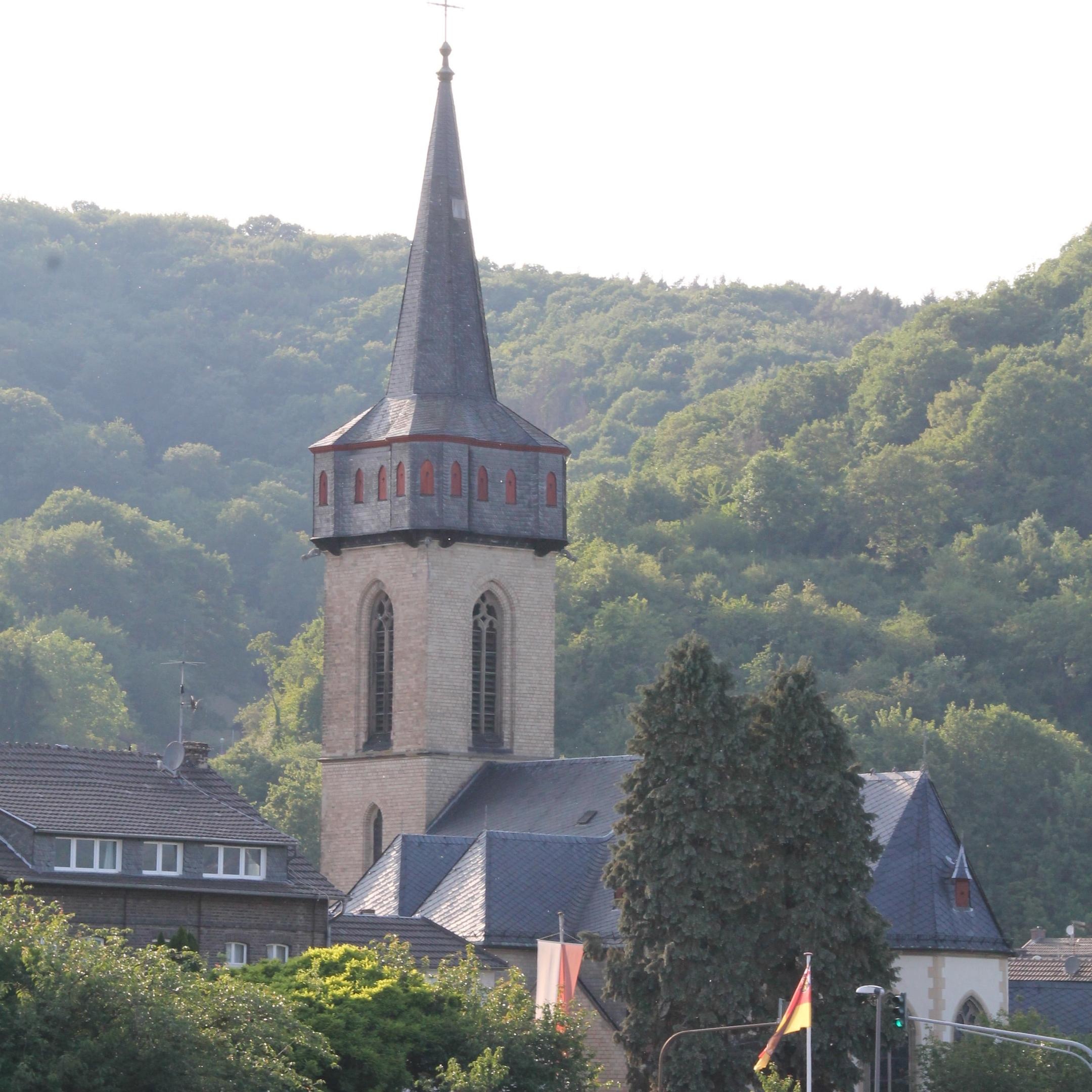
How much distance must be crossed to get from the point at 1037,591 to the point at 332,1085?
79189 mm

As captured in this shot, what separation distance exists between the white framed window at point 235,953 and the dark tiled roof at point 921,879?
12.2 meters

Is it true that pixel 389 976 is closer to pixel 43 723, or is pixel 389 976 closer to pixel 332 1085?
pixel 332 1085

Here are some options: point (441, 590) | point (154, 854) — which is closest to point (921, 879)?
point (154, 854)

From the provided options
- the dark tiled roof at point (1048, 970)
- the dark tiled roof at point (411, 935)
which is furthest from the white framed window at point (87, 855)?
the dark tiled roof at point (1048, 970)

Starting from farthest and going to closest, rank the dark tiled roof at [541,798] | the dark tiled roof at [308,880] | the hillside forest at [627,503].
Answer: the hillside forest at [627,503] < the dark tiled roof at [541,798] < the dark tiled roof at [308,880]

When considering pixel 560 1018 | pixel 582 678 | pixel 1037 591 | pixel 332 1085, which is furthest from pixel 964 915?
pixel 1037 591

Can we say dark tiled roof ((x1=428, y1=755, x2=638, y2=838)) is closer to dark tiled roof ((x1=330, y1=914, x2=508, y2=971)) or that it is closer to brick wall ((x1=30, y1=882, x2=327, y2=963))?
dark tiled roof ((x1=330, y1=914, x2=508, y2=971))

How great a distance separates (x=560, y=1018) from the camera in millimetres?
52031

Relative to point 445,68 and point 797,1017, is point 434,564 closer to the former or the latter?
point 445,68

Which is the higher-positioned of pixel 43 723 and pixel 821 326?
pixel 821 326

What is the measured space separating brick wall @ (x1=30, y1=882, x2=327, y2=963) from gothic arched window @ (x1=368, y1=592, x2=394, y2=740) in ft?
51.1

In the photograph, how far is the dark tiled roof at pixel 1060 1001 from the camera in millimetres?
70312

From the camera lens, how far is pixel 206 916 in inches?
2174

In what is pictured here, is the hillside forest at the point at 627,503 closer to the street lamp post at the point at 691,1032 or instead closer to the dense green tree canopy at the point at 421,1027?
the street lamp post at the point at 691,1032
